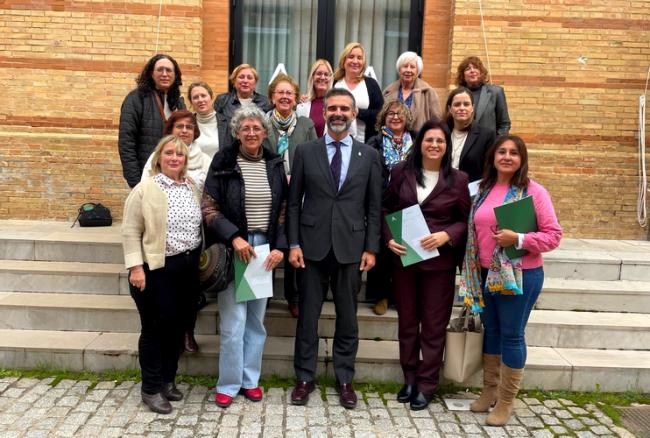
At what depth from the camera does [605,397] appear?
173 inches

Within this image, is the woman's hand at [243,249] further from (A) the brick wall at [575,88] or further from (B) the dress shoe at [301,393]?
(A) the brick wall at [575,88]

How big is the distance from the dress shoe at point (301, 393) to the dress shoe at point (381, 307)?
3.64 feet

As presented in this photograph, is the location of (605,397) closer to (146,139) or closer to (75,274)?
(146,139)

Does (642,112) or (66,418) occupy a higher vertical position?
Result: (642,112)

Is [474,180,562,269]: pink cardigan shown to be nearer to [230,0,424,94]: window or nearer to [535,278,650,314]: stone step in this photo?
[535,278,650,314]: stone step

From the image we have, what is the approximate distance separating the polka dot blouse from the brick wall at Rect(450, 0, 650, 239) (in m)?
4.73

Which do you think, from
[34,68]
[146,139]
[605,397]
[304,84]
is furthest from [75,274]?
[605,397]

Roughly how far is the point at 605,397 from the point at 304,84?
576 cm

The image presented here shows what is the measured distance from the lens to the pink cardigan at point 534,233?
3525 mm

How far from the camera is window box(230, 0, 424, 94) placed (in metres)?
7.86

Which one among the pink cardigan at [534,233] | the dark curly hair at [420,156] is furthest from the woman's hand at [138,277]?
the pink cardigan at [534,233]

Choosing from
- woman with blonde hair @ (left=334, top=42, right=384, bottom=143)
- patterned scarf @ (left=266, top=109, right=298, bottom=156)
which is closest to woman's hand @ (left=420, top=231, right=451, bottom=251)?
patterned scarf @ (left=266, top=109, right=298, bottom=156)

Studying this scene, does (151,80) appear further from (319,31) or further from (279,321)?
(319,31)

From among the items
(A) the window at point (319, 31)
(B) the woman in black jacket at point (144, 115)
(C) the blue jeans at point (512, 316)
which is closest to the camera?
(C) the blue jeans at point (512, 316)
